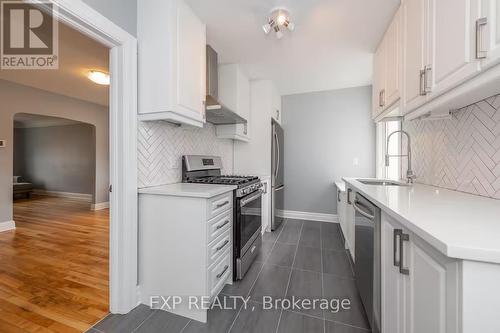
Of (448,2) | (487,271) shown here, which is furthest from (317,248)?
(448,2)

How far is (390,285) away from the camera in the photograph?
3.30 ft

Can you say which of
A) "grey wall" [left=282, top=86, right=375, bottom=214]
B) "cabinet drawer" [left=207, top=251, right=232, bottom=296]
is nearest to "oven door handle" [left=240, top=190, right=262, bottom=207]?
"cabinet drawer" [left=207, top=251, right=232, bottom=296]

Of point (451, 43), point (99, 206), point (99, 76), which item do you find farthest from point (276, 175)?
point (99, 206)

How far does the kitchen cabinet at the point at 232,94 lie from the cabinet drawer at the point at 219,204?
1.34 m

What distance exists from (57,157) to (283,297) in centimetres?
803

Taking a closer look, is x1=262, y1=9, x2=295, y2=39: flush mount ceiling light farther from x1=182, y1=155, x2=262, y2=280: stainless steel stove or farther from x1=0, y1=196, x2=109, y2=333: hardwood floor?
x1=0, y1=196, x2=109, y2=333: hardwood floor

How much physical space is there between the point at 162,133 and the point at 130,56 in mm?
641

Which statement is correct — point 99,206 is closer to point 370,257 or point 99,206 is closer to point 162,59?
point 162,59

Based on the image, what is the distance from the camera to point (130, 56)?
59.3 inches

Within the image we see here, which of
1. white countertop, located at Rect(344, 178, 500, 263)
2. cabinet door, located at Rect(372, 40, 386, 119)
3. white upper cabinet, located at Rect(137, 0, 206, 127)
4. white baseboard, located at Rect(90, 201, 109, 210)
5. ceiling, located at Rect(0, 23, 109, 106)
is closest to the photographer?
white countertop, located at Rect(344, 178, 500, 263)

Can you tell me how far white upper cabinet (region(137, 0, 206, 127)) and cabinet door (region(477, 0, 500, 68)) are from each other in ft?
5.47

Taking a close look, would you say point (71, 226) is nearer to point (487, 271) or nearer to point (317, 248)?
point (317, 248)

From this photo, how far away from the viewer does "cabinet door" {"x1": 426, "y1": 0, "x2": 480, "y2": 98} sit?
2.89ft

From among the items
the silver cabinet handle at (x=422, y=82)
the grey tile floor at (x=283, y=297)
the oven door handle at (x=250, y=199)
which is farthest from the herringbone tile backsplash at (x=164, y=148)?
the silver cabinet handle at (x=422, y=82)
